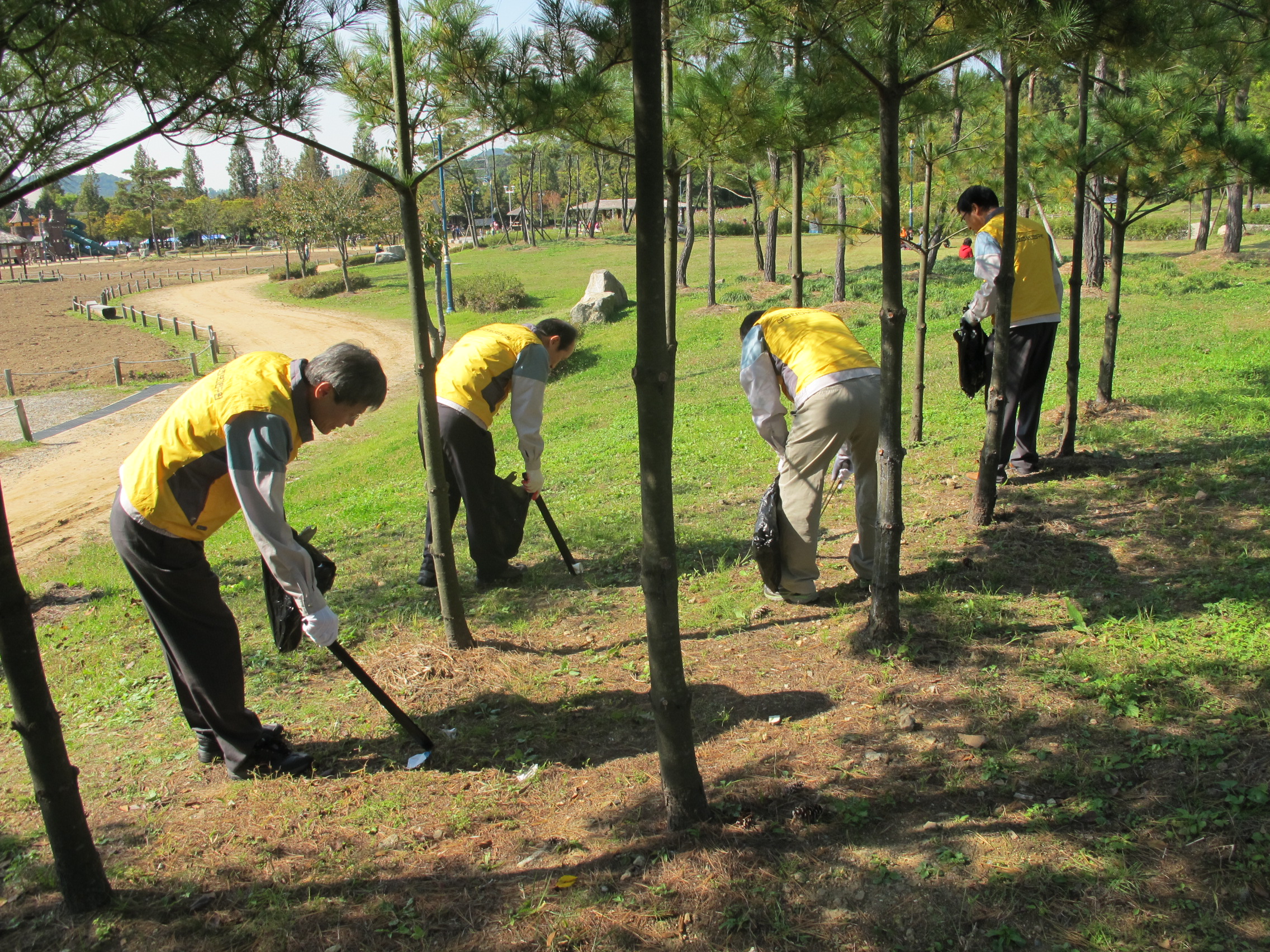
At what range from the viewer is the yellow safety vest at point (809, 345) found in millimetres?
4406

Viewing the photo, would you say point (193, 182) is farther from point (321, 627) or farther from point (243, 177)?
point (321, 627)

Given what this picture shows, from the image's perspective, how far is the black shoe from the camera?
18.1 feet

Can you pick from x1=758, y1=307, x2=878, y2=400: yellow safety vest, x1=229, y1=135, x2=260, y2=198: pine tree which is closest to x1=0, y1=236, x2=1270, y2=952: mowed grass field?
x1=758, y1=307, x2=878, y2=400: yellow safety vest

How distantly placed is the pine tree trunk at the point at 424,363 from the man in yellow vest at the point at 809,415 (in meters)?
1.56

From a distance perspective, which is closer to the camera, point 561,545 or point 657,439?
point 657,439

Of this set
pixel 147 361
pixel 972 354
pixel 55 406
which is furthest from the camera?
pixel 147 361

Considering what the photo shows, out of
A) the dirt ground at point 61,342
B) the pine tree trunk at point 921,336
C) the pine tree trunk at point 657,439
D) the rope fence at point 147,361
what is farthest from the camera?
the dirt ground at point 61,342

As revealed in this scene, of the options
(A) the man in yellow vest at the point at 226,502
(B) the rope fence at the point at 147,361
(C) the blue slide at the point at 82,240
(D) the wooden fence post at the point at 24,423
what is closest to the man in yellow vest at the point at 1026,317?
(A) the man in yellow vest at the point at 226,502

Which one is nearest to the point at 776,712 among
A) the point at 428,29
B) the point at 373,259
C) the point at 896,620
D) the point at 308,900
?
the point at 896,620

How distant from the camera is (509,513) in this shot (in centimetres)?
541

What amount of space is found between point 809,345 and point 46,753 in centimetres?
350

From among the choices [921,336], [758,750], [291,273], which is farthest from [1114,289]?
[291,273]

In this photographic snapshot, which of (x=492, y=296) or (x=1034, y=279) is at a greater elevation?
(x=1034, y=279)

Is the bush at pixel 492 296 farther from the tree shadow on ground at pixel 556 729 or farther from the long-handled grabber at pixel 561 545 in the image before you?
the tree shadow on ground at pixel 556 729
